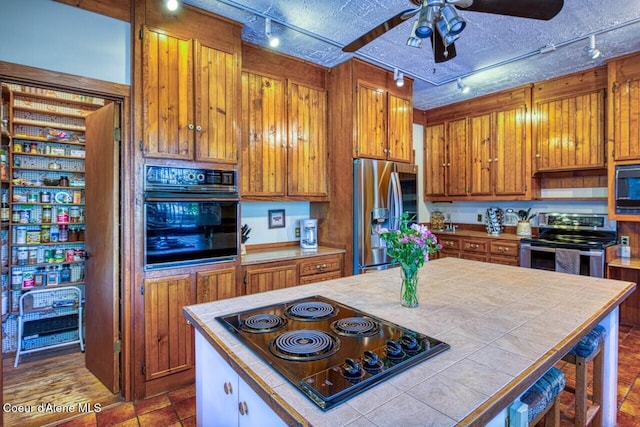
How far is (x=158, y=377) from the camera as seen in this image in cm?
240

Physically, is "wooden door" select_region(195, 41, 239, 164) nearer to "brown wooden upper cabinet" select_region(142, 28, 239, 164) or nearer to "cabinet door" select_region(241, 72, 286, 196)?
"brown wooden upper cabinet" select_region(142, 28, 239, 164)

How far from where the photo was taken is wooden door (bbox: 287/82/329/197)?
3.43 m

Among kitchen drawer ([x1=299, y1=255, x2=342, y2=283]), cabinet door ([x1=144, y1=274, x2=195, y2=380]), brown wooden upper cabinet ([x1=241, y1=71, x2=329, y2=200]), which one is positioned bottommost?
cabinet door ([x1=144, y1=274, x2=195, y2=380])

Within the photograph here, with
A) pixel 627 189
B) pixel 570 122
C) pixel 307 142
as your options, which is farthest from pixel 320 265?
pixel 570 122

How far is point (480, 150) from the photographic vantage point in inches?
181

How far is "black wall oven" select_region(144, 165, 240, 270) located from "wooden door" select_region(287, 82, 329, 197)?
0.86 m

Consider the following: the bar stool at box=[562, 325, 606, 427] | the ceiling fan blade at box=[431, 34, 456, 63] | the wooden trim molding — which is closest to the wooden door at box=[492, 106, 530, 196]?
the ceiling fan blade at box=[431, 34, 456, 63]

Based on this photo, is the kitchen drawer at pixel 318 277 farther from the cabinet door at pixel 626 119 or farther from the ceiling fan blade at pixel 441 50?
the cabinet door at pixel 626 119

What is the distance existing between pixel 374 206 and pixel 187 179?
1823mm

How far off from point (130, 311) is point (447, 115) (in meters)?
4.67

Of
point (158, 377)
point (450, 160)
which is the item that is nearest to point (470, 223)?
point (450, 160)

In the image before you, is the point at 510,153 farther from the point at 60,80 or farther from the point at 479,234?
the point at 60,80

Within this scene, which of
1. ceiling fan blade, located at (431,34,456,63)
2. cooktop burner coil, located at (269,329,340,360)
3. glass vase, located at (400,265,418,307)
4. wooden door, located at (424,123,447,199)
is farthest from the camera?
wooden door, located at (424,123,447,199)

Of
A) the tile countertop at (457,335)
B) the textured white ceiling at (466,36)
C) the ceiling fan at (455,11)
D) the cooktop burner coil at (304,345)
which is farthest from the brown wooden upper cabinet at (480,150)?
the cooktop burner coil at (304,345)
